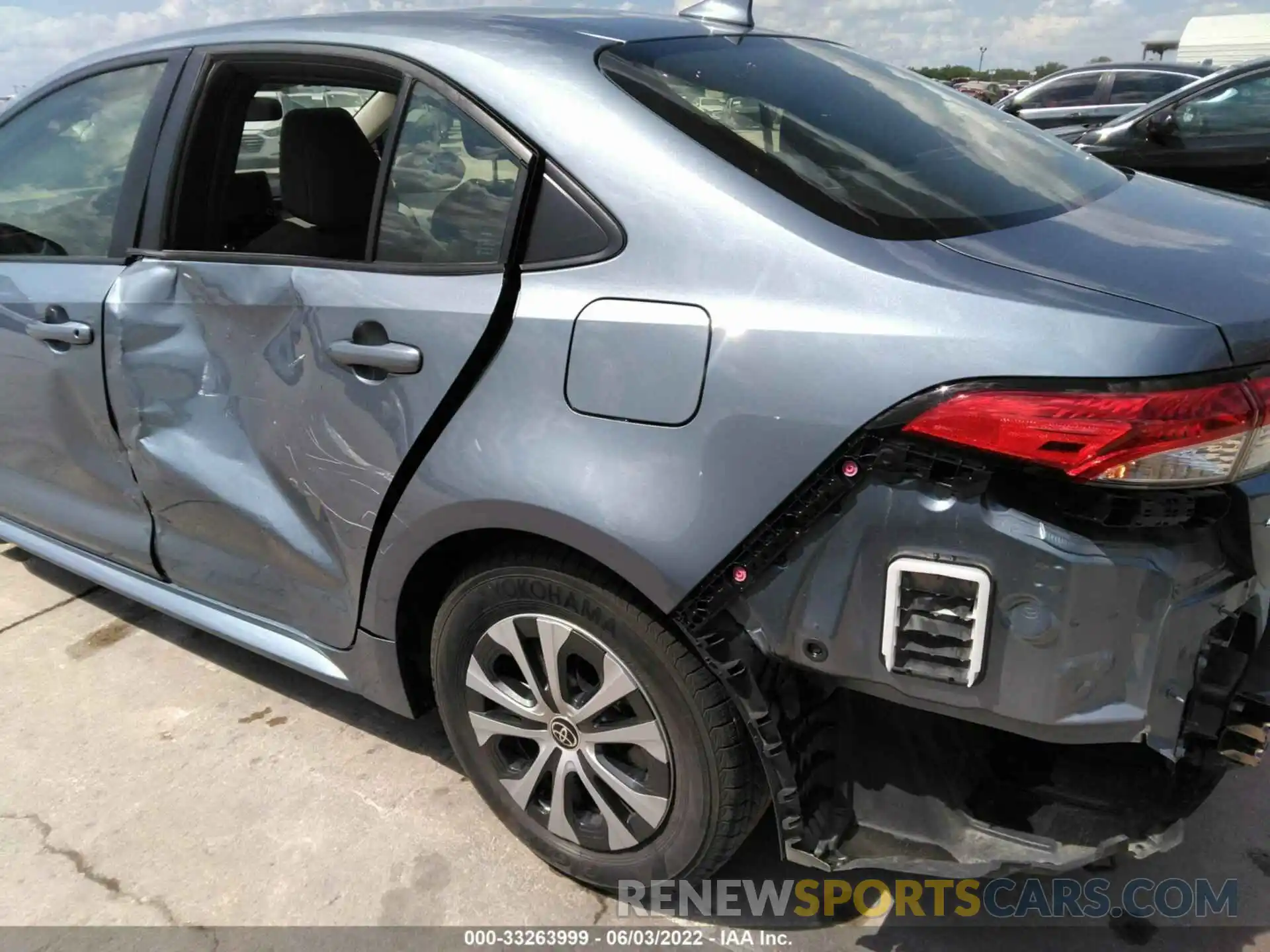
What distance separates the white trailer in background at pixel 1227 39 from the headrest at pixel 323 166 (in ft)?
89.3

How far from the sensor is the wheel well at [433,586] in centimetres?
180

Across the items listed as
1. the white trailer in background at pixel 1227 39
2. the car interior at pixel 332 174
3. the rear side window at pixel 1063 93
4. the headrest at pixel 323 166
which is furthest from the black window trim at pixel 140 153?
the white trailer in background at pixel 1227 39

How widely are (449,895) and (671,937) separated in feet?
1.62

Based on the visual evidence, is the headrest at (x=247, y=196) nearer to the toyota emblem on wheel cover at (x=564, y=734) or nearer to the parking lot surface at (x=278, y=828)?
the parking lot surface at (x=278, y=828)

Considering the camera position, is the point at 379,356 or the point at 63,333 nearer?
the point at 379,356

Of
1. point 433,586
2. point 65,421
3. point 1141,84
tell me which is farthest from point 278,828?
point 1141,84

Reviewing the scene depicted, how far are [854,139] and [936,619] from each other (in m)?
0.99

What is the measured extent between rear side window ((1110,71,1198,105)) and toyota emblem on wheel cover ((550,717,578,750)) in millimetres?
12396

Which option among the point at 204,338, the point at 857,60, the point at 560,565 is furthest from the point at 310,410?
the point at 857,60

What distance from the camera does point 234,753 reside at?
2592mm

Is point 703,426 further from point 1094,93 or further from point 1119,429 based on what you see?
point 1094,93

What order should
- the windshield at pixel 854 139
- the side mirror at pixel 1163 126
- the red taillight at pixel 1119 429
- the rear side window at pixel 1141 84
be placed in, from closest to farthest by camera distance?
1. the red taillight at pixel 1119 429
2. the windshield at pixel 854 139
3. the side mirror at pixel 1163 126
4. the rear side window at pixel 1141 84

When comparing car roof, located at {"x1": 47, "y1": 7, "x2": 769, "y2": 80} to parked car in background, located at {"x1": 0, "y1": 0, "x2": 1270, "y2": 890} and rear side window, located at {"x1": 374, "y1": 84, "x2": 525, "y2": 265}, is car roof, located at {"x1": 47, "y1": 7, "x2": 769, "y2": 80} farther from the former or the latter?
rear side window, located at {"x1": 374, "y1": 84, "x2": 525, "y2": 265}

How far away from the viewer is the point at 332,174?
234 cm
